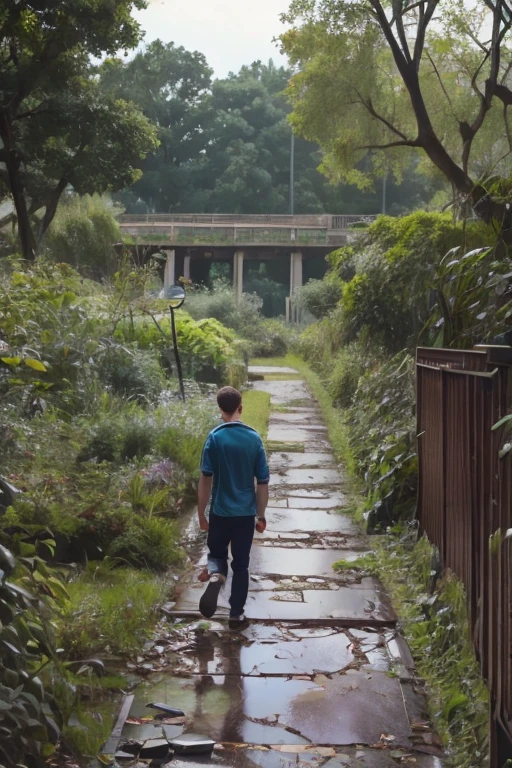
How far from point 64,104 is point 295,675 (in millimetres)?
15208

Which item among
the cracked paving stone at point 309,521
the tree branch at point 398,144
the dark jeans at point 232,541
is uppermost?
the tree branch at point 398,144

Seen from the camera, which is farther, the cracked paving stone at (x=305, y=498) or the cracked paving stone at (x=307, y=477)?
the cracked paving stone at (x=307, y=477)

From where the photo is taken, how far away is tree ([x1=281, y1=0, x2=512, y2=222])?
14.0 m

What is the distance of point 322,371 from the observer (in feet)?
66.3

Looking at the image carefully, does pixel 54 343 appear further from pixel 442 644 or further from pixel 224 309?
pixel 224 309

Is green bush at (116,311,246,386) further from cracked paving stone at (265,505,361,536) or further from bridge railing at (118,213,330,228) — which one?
bridge railing at (118,213,330,228)

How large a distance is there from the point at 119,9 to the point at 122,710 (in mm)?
14890

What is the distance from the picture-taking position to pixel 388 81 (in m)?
19.1

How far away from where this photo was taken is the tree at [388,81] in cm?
1400

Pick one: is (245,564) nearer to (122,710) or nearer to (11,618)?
(122,710)

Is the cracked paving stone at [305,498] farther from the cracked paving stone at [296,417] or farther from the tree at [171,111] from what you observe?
the tree at [171,111]

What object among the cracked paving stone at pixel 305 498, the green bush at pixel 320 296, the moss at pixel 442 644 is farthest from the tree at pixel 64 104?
the moss at pixel 442 644

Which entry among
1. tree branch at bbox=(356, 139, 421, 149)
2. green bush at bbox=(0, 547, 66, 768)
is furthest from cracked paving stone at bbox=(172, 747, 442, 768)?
tree branch at bbox=(356, 139, 421, 149)

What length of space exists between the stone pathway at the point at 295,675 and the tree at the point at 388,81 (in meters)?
8.28
